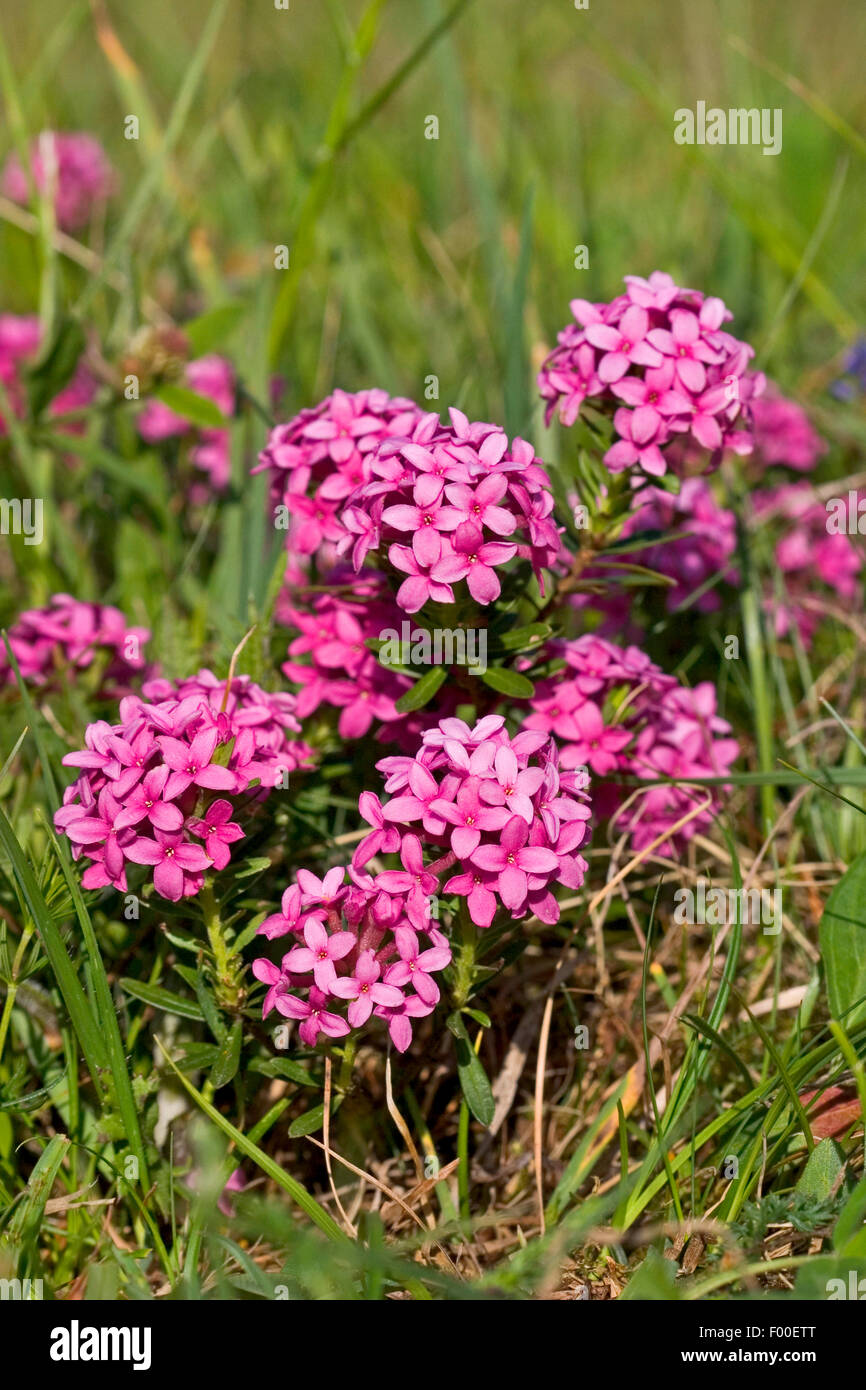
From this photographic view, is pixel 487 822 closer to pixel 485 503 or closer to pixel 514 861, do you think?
pixel 514 861

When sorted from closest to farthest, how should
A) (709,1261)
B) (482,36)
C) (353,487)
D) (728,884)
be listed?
(709,1261) → (353,487) → (728,884) → (482,36)

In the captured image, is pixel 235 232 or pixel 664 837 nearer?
pixel 664 837

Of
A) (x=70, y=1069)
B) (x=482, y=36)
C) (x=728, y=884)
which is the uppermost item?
(x=482, y=36)

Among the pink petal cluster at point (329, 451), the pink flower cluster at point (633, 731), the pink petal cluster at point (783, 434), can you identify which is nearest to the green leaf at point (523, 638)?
the pink flower cluster at point (633, 731)

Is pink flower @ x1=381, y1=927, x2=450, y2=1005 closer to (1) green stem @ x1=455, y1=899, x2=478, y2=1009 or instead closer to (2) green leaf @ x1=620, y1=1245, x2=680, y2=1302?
(1) green stem @ x1=455, y1=899, x2=478, y2=1009

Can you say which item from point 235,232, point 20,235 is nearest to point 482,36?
point 235,232

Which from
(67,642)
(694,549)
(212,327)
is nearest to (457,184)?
(212,327)

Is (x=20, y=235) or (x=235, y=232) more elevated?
(x=235, y=232)
